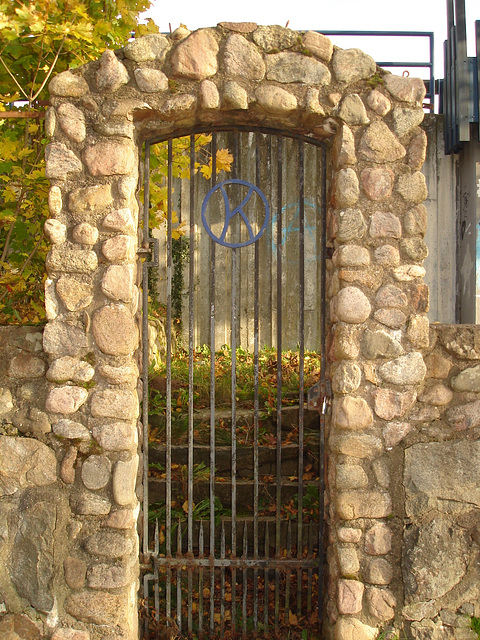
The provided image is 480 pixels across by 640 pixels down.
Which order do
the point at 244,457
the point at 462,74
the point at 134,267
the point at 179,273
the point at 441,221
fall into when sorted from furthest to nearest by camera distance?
the point at 179,273
the point at 441,221
the point at 462,74
the point at 244,457
the point at 134,267

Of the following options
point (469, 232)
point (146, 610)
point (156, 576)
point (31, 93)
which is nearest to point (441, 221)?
point (469, 232)

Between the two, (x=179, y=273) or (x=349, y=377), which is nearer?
(x=349, y=377)

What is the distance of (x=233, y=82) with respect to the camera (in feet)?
Answer: 9.05

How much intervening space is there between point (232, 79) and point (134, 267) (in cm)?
105

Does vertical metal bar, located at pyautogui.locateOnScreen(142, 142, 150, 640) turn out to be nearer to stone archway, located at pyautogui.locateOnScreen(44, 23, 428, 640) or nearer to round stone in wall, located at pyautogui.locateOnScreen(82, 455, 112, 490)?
stone archway, located at pyautogui.locateOnScreen(44, 23, 428, 640)

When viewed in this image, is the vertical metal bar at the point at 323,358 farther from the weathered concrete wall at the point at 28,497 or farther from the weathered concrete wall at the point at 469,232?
the weathered concrete wall at the point at 469,232

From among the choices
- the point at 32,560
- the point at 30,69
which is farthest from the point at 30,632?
the point at 30,69

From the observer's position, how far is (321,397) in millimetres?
2957

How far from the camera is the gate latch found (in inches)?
116

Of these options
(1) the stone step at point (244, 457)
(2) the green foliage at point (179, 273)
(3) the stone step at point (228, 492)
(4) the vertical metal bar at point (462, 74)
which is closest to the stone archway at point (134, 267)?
(3) the stone step at point (228, 492)

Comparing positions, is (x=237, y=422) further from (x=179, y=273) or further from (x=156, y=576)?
(x=179, y=273)

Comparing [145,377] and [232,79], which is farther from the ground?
[232,79]

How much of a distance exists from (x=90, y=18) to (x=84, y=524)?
9.13 feet

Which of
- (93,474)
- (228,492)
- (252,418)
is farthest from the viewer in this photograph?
(252,418)
